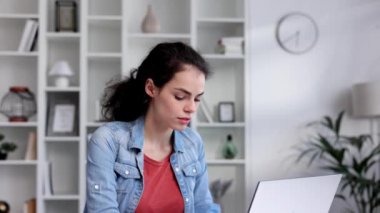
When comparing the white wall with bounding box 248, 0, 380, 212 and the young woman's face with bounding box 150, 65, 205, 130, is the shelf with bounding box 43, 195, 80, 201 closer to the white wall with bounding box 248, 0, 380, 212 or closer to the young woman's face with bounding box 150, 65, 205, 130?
the white wall with bounding box 248, 0, 380, 212

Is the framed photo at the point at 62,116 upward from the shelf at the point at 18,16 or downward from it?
downward

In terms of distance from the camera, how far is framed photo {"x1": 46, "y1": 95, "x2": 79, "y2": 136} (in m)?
3.48

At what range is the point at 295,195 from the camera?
1.17 m

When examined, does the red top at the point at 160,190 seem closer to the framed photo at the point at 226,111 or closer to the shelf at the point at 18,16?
the framed photo at the point at 226,111

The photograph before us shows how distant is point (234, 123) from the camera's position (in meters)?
3.49

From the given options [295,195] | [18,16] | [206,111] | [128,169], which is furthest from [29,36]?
[295,195]

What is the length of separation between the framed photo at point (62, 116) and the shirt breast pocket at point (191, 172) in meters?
2.12

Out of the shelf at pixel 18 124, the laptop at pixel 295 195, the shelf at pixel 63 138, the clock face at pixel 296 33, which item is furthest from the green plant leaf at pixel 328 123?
the laptop at pixel 295 195

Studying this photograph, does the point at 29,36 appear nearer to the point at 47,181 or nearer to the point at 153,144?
Result: the point at 47,181

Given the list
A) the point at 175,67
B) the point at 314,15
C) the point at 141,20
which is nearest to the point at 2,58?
the point at 141,20

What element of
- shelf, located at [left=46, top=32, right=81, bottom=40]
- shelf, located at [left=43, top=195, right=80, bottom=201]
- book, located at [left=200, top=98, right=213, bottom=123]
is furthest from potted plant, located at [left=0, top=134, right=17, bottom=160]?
book, located at [left=200, top=98, right=213, bottom=123]

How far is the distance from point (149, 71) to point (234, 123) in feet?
6.82

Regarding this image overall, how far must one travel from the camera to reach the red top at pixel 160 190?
1410 mm

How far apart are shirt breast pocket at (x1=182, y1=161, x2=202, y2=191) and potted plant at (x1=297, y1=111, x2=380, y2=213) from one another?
197 cm
